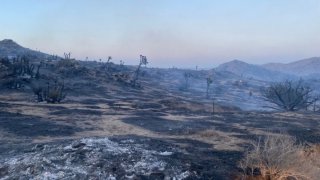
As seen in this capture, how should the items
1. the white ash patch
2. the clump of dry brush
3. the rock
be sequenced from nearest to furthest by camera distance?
the white ash patch < the clump of dry brush < the rock

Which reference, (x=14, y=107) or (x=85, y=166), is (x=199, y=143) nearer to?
(x=85, y=166)

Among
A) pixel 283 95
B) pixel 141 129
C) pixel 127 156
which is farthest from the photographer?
pixel 283 95

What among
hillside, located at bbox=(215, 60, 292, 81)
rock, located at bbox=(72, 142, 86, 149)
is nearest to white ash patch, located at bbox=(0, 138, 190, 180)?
rock, located at bbox=(72, 142, 86, 149)

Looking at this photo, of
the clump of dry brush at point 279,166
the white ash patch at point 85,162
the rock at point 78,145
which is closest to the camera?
the white ash patch at point 85,162

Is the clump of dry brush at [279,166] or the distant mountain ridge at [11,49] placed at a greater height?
the distant mountain ridge at [11,49]

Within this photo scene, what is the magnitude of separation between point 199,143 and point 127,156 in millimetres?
4183

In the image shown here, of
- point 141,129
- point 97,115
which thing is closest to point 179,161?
point 141,129

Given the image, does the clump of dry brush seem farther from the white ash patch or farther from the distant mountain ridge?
the distant mountain ridge

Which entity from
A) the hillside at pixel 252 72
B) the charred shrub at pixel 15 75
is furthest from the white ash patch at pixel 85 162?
the hillside at pixel 252 72

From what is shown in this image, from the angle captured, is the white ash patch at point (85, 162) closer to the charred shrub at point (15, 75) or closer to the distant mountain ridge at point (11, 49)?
the charred shrub at point (15, 75)

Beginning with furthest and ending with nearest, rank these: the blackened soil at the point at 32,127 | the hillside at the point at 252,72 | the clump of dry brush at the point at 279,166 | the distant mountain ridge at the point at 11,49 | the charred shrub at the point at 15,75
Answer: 1. the hillside at the point at 252,72
2. the distant mountain ridge at the point at 11,49
3. the charred shrub at the point at 15,75
4. the blackened soil at the point at 32,127
5. the clump of dry brush at the point at 279,166

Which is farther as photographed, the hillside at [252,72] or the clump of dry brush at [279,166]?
the hillside at [252,72]

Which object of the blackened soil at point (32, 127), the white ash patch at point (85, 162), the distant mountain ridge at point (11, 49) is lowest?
the blackened soil at point (32, 127)

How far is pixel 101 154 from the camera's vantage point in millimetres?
12414
